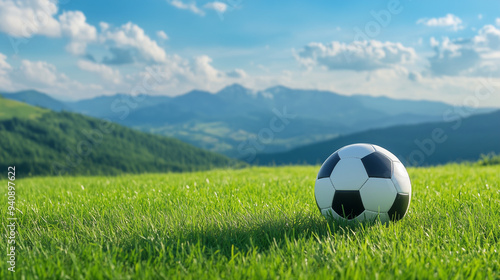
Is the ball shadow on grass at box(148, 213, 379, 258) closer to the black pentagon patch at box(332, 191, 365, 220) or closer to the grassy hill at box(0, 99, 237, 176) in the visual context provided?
the black pentagon patch at box(332, 191, 365, 220)

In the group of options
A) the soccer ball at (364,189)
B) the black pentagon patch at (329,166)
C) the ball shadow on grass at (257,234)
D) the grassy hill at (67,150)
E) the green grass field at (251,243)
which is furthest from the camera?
the grassy hill at (67,150)

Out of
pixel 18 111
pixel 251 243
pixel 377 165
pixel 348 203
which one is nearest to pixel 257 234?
pixel 251 243

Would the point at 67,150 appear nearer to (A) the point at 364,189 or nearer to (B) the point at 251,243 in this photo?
(A) the point at 364,189

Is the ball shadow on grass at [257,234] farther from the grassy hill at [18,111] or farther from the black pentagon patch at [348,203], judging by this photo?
the grassy hill at [18,111]

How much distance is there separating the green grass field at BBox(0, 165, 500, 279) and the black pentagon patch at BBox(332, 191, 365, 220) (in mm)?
236

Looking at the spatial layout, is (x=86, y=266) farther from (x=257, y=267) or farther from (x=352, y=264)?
(x=352, y=264)

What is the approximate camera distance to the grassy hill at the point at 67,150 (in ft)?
490

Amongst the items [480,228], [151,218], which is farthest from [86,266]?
[480,228]

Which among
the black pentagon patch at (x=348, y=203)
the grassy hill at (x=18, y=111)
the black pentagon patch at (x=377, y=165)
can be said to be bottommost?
the black pentagon patch at (x=348, y=203)

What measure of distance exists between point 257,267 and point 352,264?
0.88m

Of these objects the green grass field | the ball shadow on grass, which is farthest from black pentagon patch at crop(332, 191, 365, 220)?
the green grass field

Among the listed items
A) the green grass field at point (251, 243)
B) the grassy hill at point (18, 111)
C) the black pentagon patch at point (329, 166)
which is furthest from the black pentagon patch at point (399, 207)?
the grassy hill at point (18, 111)

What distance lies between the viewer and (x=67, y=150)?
16750 cm

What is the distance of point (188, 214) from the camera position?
513 cm
